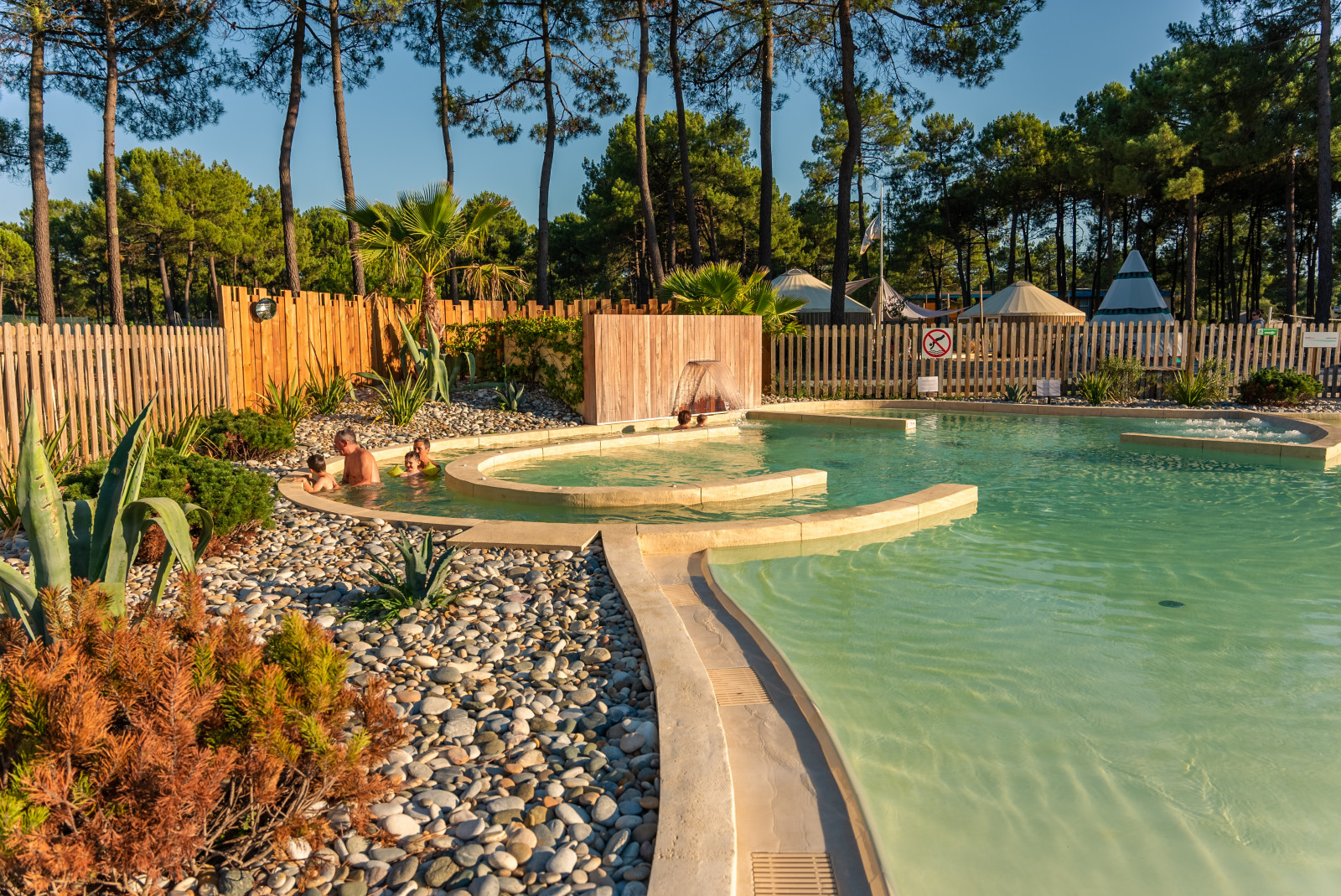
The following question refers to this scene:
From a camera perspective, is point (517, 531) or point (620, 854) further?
point (517, 531)

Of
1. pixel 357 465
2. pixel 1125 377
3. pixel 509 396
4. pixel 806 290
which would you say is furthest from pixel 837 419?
pixel 806 290

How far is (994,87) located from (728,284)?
956 centimetres

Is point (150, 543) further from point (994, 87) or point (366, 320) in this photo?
point (994, 87)

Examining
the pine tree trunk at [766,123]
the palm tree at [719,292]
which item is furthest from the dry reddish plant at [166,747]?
the pine tree trunk at [766,123]

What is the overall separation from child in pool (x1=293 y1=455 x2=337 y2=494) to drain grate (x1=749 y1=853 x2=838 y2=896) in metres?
6.14


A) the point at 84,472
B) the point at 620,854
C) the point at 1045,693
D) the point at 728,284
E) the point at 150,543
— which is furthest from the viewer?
the point at 728,284

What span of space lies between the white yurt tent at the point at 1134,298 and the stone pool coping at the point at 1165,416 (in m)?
10.8

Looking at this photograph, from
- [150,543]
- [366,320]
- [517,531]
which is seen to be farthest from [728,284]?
[150,543]

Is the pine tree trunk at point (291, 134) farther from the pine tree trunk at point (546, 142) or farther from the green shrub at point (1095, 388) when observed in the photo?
the green shrub at point (1095, 388)

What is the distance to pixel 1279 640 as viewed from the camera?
12.9 feet

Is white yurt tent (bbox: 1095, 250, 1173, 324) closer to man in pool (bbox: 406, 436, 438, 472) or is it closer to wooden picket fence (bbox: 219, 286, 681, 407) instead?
wooden picket fence (bbox: 219, 286, 681, 407)

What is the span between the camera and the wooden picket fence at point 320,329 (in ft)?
34.0

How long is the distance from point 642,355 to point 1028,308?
1567 centimetres

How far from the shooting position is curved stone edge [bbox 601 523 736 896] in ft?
6.51
